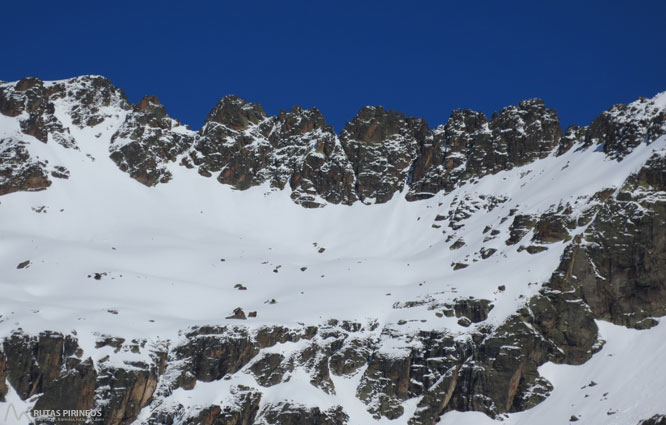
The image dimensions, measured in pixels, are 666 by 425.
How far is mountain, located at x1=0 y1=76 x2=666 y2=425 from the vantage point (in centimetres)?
9950

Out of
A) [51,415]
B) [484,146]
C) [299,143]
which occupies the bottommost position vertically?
[51,415]

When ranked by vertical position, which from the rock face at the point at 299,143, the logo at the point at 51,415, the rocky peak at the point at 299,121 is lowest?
the logo at the point at 51,415

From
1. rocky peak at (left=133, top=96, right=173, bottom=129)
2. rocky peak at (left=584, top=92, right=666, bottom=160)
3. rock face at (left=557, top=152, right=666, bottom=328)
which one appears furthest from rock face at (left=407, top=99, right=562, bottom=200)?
rocky peak at (left=133, top=96, right=173, bottom=129)

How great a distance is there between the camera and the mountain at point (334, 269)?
3917 inches

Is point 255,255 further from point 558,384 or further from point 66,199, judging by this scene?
point 558,384

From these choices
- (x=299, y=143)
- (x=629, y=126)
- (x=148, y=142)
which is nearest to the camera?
(x=629, y=126)

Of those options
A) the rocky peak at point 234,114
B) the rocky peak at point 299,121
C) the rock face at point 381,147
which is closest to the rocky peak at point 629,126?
the rock face at point 381,147

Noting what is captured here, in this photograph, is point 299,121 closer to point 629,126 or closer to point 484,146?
point 484,146

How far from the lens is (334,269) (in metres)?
135

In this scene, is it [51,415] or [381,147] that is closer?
[51,415]

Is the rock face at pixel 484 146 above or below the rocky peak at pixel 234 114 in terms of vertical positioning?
below

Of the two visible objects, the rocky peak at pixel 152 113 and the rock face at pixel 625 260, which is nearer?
the rock face at pixel 625 260

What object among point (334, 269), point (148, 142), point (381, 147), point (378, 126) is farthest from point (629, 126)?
point (148, 142)

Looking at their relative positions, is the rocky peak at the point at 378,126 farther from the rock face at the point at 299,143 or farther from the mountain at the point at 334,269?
the mountain at the point at 334,269
